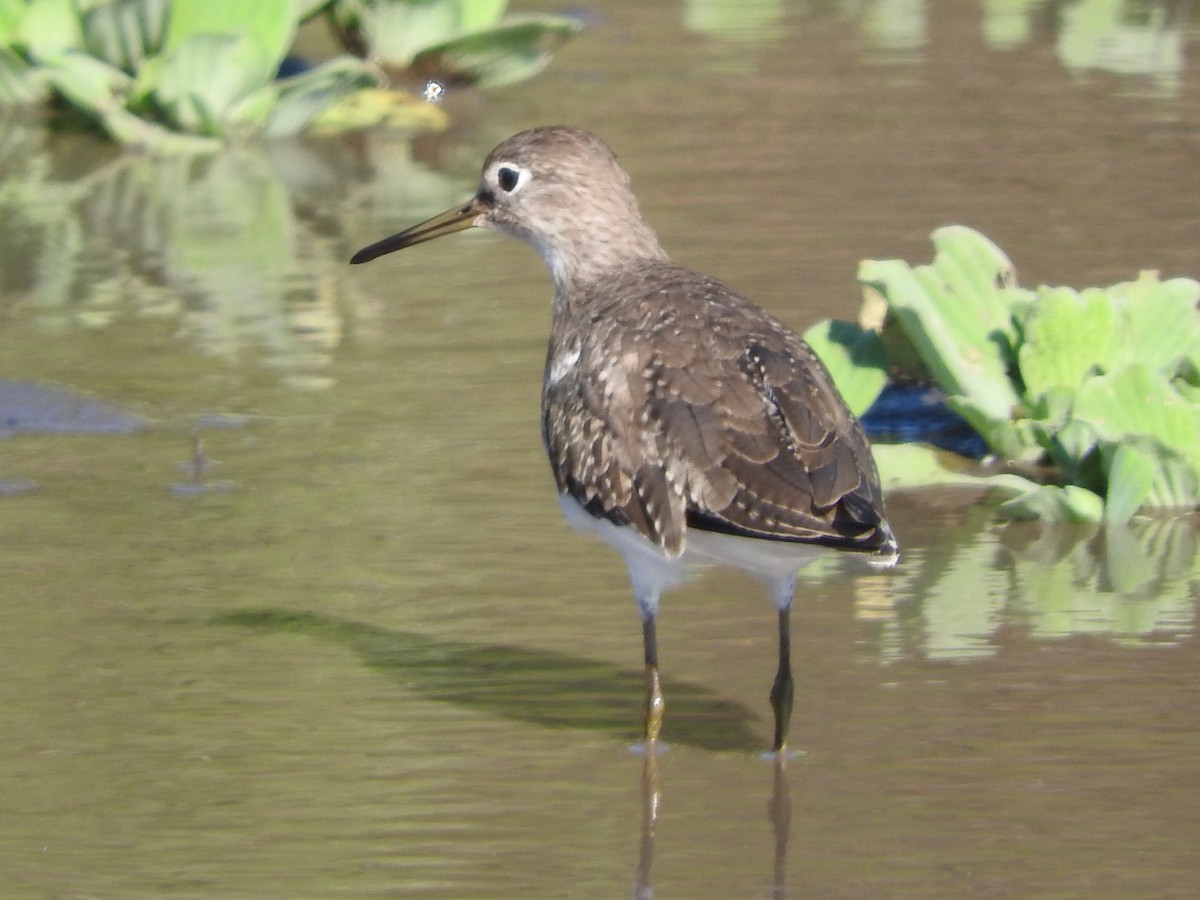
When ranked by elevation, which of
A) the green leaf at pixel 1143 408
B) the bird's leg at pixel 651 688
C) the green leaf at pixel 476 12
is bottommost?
the bird's leg at pixel 651 688

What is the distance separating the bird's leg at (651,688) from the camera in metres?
4.82

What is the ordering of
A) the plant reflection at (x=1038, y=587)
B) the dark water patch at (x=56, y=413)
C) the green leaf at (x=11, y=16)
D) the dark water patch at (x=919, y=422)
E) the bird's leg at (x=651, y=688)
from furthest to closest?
1. the green leaf at (x=11, y=16)
2. the dark water patch at (x=56, y=413)
3. the dark water patch at (x=919, y=422)
4. the plant reflection at (x=1038, y=587)
5. the bird's leg at (x=651, y=688)

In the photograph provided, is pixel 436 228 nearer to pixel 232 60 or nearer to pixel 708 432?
pixel 708 432

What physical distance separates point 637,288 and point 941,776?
1315mm

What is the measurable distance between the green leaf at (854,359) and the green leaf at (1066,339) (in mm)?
471

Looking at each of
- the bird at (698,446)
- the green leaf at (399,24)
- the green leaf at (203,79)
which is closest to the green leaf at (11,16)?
the green leaf at (203,79)

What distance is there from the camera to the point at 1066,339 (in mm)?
6121

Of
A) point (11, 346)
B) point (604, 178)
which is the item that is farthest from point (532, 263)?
point (604, 178)

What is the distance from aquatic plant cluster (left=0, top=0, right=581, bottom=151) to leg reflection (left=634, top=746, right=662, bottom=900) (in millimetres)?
5458

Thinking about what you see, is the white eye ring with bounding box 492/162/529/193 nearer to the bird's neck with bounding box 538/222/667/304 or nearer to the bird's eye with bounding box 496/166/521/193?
the bird's eye with bounding box 496/166/521/193

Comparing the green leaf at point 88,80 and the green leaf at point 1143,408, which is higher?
the green leaf at point 88,80

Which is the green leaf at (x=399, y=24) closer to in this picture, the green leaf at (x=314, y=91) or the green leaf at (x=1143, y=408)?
the green leaf at (x=314, y=91)

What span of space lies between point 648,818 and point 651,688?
405mm

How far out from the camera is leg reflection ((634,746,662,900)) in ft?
13.7
